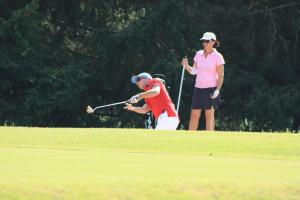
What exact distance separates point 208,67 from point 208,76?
26 centimetres

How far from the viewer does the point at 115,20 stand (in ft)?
91.5

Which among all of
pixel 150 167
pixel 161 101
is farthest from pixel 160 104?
pixel 150 167

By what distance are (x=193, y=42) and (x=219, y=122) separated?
3154mm

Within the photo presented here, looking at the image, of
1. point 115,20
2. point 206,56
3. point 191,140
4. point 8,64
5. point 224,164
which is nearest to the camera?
point 224,164

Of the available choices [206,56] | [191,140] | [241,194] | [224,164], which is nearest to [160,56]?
[206,56]

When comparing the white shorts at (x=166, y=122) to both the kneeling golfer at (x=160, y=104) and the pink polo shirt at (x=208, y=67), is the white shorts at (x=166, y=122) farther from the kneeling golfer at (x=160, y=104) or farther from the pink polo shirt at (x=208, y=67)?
the pink polo shirt at (x=208, y=67)

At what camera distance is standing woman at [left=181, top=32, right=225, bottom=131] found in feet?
50.9

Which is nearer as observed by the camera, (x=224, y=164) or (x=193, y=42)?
(x=224, y=164)

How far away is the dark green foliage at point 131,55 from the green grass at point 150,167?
45.2ft

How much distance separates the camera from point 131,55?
87.7ft

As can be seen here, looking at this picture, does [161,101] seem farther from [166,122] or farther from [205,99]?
[205,99]

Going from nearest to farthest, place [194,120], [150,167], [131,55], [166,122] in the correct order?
[150,167] < [166,122] < [194,120] < [131,55]

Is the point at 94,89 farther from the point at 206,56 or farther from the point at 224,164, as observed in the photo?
the point at 224,164

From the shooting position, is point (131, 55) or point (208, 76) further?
point (131, 55)
